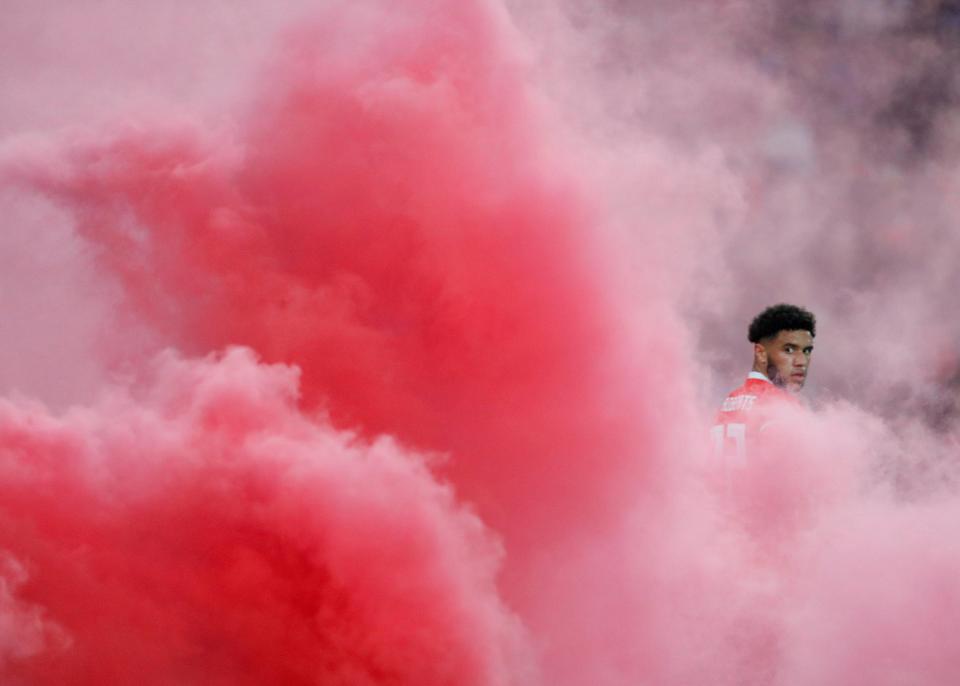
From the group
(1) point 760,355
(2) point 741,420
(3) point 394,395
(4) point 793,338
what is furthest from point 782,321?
(3) point 394,395

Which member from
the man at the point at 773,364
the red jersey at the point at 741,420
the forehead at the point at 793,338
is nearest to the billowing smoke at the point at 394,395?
the red jersey at the point at 741,420

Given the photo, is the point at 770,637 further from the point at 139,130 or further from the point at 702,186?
the point at 139,130

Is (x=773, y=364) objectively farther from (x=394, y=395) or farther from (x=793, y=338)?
(x=394, y=395)

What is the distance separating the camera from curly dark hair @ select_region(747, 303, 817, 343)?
5730mm

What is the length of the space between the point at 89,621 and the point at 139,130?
7.37 feet

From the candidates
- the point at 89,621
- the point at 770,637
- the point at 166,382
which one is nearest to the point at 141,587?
the point at 89,621

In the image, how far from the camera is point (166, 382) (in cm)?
425

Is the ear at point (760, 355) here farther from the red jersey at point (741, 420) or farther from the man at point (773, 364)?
the red jersey at point (741, 420)

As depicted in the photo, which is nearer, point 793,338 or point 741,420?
point 741,420

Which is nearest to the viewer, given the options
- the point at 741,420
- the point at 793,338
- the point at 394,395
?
the point at 394,395

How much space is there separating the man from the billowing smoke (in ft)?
0.82

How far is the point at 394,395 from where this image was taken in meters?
4.43

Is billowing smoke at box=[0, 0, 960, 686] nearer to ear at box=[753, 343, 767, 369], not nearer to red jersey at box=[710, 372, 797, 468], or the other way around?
red jersey at box=[710, 372, 797, 468]

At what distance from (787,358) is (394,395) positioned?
249 cm
